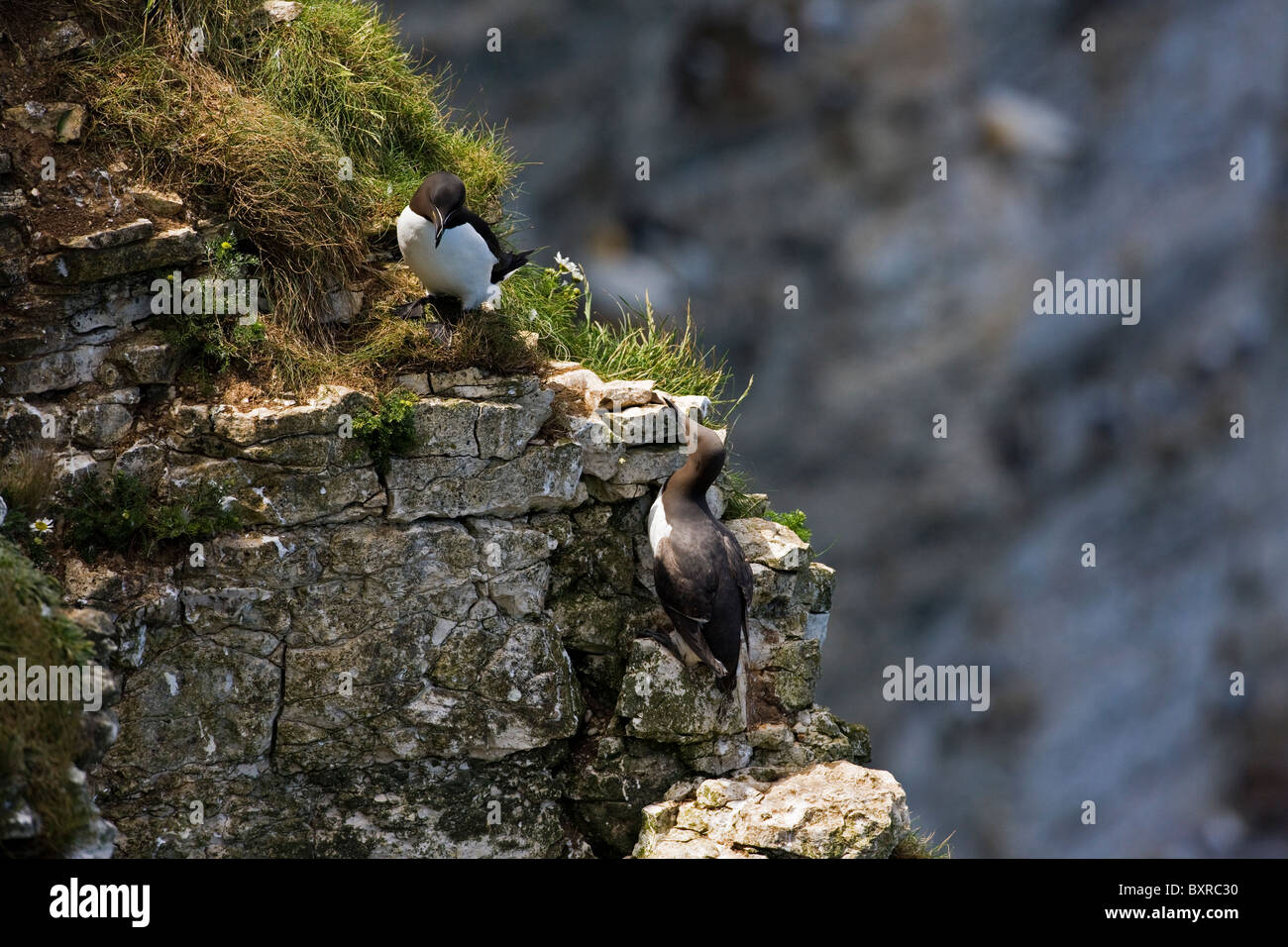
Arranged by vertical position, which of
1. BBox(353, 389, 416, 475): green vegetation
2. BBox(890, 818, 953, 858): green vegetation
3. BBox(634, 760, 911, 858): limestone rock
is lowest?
BBox(890, 818, 953, 858): green vegetation

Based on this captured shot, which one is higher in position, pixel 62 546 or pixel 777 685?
pixel 62 546

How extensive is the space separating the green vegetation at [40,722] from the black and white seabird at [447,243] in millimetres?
2902

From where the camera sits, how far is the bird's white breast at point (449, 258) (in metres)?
7.27

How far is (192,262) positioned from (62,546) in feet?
6.32

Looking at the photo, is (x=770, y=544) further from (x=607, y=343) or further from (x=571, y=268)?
(x=571, y=268)

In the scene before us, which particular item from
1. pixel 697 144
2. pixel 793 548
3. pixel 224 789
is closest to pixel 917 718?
pixel 697 144

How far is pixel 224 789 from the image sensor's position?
6.98 metres

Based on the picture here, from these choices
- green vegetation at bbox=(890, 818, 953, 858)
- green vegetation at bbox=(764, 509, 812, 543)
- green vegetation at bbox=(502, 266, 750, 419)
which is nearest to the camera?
green vegetation at bbox=(890, 818, 953, 858)

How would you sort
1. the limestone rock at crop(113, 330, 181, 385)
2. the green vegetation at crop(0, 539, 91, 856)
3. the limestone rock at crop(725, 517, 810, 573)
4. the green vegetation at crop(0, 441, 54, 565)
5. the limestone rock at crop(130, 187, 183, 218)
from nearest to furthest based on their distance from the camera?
the green vegetation at crop(0, 539, 91, 856), the green vegetation at crop(0, 441, 54, 565), the limestone rock at crop(113, 330, 181, 385), the limestone rock at crop(130, 187, 183, 218), the limestone rock at crop(725, 517, 810, 573)

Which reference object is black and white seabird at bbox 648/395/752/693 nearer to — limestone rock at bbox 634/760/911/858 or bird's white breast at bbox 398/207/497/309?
limestone rock at bbox 634/760/911/858

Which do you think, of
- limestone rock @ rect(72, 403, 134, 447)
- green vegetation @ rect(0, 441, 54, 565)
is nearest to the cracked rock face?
limestone rock @ rect(72, 403, 134, 447)

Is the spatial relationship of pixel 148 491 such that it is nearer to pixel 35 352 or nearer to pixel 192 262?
pixel 35 352

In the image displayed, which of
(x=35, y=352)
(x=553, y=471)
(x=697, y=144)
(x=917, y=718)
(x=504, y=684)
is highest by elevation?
(x=697, y=144)

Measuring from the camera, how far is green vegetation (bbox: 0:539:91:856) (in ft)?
17.3
